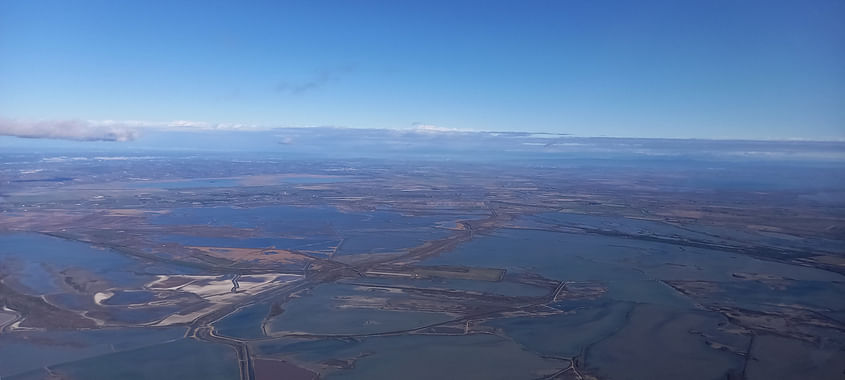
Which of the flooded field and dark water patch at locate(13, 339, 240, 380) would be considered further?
the flooded field

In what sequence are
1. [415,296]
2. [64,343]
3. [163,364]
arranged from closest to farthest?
[163,364]
[64,343]
[415,296]

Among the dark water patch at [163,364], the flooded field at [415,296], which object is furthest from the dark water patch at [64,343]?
the dark water patch at [163,364]

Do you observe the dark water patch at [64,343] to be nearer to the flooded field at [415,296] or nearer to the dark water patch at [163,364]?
the flooded field at [415,296]

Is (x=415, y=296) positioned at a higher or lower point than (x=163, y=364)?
higher

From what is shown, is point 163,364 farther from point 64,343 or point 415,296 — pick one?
point 415,296

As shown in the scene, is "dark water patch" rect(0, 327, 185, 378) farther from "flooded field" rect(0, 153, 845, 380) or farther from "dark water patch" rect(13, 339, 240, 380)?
"dark water patch" rect(13, 339, 240, 380)

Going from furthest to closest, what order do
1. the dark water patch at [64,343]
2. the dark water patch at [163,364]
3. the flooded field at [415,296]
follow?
the flooded field at [415,296]
the dark water patch at [64,343]
the dark water patch at [163,364]

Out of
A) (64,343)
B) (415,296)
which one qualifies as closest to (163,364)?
(64,343)

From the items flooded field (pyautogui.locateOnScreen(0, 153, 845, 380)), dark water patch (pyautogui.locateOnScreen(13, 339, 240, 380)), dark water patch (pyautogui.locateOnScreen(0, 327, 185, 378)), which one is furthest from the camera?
flooded field (pyautogui.locateOnScreen(0, 153, 845, 380))

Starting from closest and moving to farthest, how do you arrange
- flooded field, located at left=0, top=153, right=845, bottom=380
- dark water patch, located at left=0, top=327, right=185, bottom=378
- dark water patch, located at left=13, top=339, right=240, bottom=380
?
dark water patch, located at left=13, top=339, right=240, bottom=380 < dark water patch, located at left=0, top=327, right=185, bottom=378 < flooded field, located at left=0, top=153, right=845, bottom=380

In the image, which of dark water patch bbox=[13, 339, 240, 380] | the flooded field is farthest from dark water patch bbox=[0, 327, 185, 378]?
dark water patch bbox=[13, 339, 240, 380]

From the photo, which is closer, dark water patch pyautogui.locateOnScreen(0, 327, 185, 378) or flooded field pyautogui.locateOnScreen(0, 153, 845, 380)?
dark water patch pyautogui.locateOnScreen(0, 327, 185, 378)
